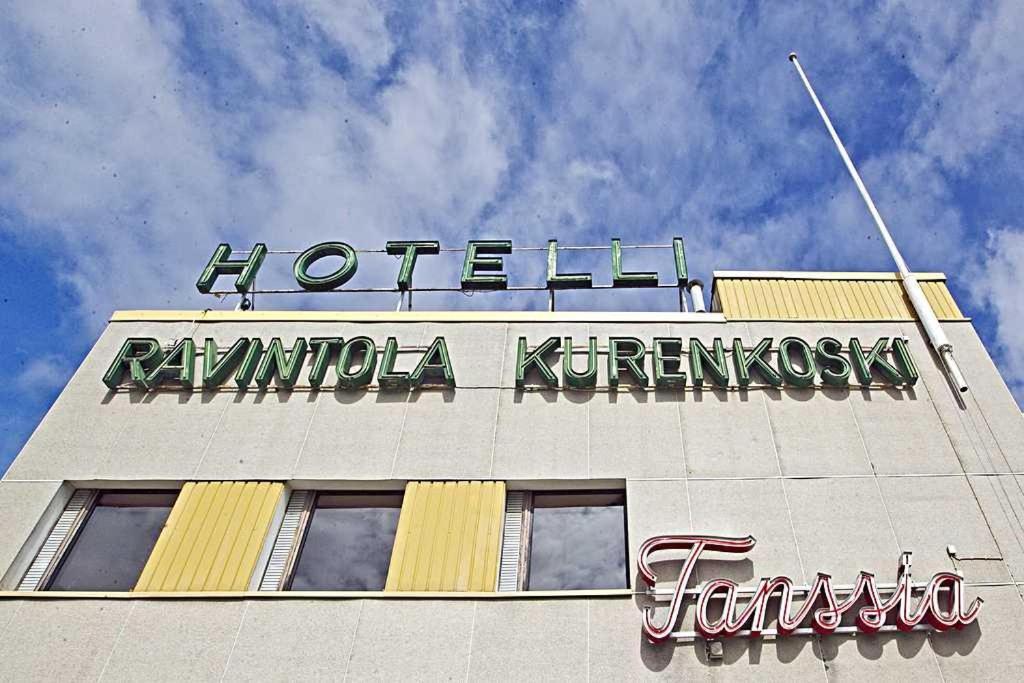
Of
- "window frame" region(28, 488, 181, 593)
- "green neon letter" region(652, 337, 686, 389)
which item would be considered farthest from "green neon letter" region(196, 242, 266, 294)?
"green neon letter" region(652, 337, 686, 389)

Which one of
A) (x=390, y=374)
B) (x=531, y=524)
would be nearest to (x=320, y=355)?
(x=390, y=374)

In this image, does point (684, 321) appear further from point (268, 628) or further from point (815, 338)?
point (268, 628)

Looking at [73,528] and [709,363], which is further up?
[709,363]

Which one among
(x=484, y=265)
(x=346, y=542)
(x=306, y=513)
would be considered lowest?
(x=346, y=542)

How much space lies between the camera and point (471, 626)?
11.5m

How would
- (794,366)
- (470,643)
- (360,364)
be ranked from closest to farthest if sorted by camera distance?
(470,643)
(794,366)
(360,364)

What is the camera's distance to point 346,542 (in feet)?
43.4

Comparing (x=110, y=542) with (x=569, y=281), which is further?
(x=569, y=281)

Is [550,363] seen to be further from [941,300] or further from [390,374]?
[941,300]

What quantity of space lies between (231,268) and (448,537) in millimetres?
10638

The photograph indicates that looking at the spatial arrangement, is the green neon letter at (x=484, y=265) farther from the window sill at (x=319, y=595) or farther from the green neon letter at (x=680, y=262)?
the window sill at (x=319, y=595)

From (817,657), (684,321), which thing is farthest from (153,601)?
(684,321)

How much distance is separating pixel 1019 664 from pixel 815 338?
7.25m

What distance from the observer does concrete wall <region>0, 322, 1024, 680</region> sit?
11.1 metres
